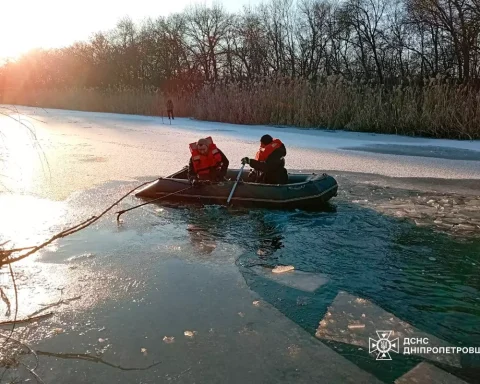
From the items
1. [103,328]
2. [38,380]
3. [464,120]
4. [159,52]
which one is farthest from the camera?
[159,52]

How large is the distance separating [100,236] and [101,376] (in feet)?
7.66

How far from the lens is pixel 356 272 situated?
3.39 m

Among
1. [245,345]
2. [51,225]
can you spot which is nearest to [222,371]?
[245,345]

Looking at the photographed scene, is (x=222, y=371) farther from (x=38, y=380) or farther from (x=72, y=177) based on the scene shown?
(x=72, y=177)

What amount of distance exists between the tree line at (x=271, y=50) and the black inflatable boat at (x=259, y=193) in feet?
34.9

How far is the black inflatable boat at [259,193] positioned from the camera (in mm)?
5230

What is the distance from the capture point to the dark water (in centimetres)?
269

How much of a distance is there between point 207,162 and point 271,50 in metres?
22.1

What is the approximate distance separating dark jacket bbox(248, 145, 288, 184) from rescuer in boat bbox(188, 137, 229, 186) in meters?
0.51

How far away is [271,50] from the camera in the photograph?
26594 mm

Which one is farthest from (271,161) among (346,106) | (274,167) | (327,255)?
(346,106)

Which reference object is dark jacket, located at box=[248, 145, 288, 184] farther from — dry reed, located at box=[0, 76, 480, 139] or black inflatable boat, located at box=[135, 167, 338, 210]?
dry reed, located at box=[0, 76, 480, 139]

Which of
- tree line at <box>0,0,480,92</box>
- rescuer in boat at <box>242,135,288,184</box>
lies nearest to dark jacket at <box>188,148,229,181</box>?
rescuer in boat at <box>242,135,288,184</box>

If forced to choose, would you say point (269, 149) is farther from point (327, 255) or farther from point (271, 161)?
point (327, 255)
